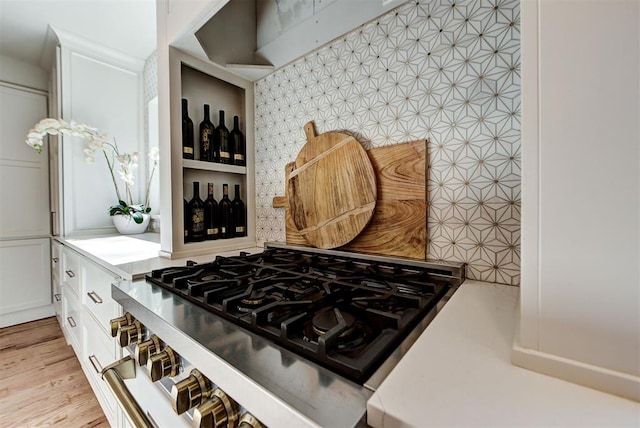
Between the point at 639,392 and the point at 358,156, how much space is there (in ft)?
2.66

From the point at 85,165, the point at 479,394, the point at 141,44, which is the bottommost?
the point at 479,394

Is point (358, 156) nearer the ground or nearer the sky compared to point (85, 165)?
nearer the ground

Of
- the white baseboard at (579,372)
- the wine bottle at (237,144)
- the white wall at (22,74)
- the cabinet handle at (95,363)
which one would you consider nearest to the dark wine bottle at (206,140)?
the wine bottle at (237,144)

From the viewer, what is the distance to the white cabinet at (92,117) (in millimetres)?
2018

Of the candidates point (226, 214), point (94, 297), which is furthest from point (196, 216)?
point (94, 297)

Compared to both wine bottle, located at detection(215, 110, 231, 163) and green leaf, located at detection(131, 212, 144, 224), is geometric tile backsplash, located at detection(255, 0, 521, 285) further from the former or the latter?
green leaf, located at detection(131, 212, 144, 224)

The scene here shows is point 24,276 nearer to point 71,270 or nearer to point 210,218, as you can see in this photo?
point 71,270

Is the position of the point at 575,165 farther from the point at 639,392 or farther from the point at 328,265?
the point at 328,265

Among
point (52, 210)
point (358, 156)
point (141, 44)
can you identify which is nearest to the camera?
point (358, 156)

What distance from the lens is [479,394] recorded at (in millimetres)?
310

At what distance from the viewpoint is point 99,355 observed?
3.80ft

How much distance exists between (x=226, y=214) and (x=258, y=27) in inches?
35.8

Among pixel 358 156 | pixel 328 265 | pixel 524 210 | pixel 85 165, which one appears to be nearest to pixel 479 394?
pixel 524 210

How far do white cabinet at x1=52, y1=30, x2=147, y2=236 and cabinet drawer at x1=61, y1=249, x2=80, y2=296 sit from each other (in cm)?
33
